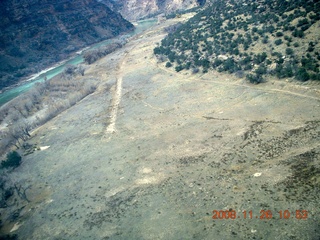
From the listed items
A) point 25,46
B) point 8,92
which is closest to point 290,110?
point 8,92

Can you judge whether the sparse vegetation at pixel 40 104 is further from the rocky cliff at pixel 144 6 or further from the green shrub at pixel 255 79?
the rocky cliff at pixel 144 6

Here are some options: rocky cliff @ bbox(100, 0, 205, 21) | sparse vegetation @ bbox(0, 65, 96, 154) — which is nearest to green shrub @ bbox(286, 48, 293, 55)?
sparse vegetation @ bbox(0, 65, 96, 154)

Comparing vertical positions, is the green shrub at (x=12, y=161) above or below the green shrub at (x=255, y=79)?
above

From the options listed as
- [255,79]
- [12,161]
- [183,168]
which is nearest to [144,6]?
[255,79]

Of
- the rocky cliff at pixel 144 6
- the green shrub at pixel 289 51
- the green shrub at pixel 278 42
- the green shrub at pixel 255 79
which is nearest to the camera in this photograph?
the green shrub at pixel 255 79

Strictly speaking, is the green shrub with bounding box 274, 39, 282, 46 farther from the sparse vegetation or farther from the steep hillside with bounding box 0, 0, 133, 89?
the steep hillside with bounding box 0, 0, 133, 89

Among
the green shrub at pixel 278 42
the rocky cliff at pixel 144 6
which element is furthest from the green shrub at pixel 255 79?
the rocky cliff at pixel 144 6
